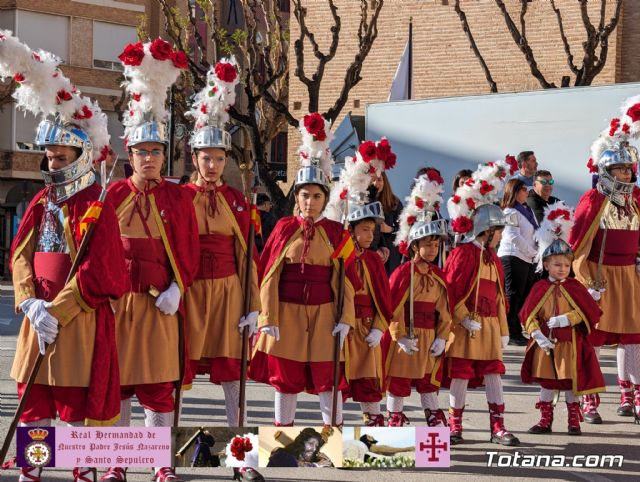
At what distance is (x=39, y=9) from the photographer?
43656 mm

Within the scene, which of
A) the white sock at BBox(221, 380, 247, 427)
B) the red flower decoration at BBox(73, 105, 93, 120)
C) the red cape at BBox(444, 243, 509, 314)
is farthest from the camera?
the red cape at BBox(444, 243, 509, 314)

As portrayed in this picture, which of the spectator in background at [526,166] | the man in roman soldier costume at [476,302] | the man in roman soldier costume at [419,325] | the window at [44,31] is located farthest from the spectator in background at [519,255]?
the window at [44,31]

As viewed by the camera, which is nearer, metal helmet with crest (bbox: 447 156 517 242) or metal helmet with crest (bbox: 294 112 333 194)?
metal helmet with crest (bbox: 294 112 333 194)

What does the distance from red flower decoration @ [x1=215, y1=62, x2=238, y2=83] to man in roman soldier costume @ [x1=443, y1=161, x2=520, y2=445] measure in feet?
7.48

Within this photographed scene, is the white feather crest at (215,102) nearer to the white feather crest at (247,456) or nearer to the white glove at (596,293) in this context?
the white feather crest at (247,456)

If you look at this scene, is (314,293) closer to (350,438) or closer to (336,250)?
(336,250)

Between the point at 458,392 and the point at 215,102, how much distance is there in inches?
115

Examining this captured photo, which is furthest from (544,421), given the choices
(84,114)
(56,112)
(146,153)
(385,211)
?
(56,112)

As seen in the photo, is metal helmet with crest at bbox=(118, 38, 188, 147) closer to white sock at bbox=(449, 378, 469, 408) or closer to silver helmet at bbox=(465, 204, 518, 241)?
silver helmet at bbox=(465, 204, 518, 241)

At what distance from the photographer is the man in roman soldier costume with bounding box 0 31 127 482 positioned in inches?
270

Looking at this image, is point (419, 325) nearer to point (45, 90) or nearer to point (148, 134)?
point (148, 134)

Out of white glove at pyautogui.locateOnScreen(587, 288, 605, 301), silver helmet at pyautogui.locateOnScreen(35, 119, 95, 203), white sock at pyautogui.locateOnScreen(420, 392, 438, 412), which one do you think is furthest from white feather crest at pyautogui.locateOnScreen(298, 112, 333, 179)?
white glove at pyautogui.locateOnScreen(587, 288, 605, 301)

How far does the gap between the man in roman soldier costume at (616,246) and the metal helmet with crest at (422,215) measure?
165 cm

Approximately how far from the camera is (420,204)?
995 centimetres
